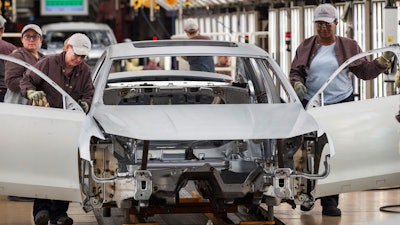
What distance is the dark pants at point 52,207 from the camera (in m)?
10.2

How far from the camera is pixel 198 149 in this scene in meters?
9.91

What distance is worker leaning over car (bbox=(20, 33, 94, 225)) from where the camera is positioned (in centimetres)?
1017

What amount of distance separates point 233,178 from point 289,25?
13.1 m

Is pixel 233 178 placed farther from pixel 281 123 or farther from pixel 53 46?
pixel 53 46

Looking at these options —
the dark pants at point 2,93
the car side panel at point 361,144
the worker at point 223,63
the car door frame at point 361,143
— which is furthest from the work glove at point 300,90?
the worker at point 223,63

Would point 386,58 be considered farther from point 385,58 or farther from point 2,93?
point 2,93

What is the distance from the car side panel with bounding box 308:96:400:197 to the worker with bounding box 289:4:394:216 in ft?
3.76

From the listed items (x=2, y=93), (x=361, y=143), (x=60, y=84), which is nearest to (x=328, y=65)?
(x=361, y=143)

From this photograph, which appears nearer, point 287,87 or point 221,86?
point 287,87

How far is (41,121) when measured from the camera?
30.3ft

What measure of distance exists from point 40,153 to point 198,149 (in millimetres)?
1338

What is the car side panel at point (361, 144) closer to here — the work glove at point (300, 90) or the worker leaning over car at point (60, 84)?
the work glove at point (300, 90)

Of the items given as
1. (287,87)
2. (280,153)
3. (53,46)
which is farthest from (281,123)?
(53,46)

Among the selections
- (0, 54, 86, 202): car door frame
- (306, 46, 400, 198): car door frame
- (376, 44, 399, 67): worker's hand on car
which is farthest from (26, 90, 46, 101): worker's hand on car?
(376, 44, 399, 67): worker's hand on car
